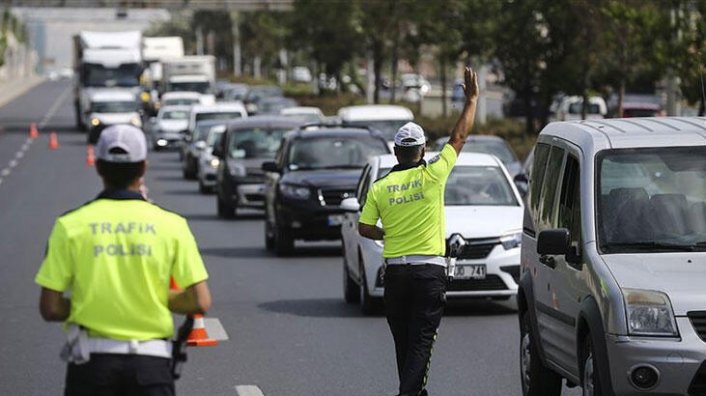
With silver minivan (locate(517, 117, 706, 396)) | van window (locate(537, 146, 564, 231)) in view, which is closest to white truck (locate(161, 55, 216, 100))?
van window (locate(537, 146, 564, 231))

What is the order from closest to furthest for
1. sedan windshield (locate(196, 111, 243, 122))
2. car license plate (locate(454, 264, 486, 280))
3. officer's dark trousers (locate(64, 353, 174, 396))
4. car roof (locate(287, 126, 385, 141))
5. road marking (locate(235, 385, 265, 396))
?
officer's dark trousers (locate(64, 353, 174, 396)), road marking (locate(235, 385, 265, 396)), car license plate (locate(454, 264, 486, 280)), car roof (locate(287, 126, 385, 141)), sedan windshield (locate(196, 111, 243, 122))

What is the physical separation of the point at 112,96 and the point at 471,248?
48.6 metres

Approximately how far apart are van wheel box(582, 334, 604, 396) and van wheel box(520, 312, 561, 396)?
3.92 ft

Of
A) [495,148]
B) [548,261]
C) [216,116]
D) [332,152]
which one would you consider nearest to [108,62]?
[216,116]

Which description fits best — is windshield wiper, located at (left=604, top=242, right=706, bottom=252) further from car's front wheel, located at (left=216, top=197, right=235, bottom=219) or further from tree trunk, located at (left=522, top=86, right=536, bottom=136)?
tree trunk, located at (left=522, top=86, right=536, bottom=136)

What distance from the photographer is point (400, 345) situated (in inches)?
408

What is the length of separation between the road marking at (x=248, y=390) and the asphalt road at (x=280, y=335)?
5 cm

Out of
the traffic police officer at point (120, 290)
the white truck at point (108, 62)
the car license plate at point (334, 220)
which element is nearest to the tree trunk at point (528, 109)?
the car license plate at point (334, 220)

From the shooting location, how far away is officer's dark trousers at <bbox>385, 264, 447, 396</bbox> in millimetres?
10156

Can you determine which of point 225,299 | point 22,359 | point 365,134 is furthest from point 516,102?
point 22,359

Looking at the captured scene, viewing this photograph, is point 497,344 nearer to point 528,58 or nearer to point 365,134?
point 365,134

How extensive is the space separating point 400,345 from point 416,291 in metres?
0.32

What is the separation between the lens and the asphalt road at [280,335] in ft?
40.8

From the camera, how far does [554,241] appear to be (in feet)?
31.3
